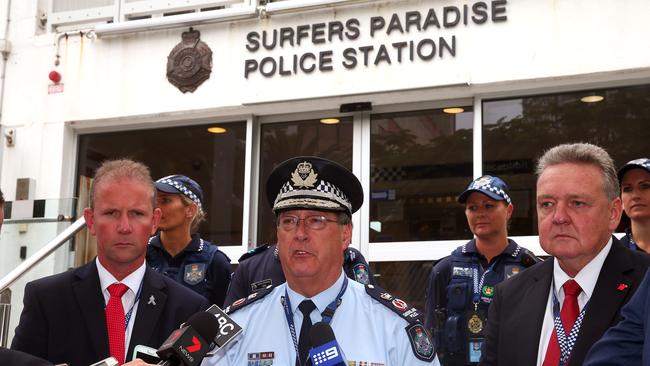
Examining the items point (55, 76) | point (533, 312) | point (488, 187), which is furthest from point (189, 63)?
point (533, 312)

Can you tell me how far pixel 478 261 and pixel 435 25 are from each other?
11.7 ft

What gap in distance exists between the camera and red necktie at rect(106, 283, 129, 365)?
154 inches

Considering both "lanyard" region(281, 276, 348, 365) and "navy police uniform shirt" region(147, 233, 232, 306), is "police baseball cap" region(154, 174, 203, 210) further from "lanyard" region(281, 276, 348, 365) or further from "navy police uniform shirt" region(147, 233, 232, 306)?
"lanyard" region(281, 276, 348, 365)

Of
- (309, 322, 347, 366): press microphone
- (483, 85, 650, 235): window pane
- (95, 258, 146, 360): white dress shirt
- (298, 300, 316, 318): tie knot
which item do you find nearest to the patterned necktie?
(298, 300, 316, 318): tie knot

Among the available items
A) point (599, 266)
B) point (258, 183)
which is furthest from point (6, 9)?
point (599, 266)

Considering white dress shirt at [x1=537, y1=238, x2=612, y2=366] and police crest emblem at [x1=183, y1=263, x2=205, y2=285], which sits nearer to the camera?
white dress shirt at [x1=537, y1=238, x2=612, y2=366]

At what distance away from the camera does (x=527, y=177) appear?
8.88 m

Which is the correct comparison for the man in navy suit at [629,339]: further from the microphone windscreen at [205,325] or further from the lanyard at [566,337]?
the microphone windscreen at [205,325]

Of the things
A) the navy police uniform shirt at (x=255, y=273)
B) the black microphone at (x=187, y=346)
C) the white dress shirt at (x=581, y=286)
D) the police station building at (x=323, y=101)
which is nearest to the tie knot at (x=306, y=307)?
the black microphone at (x=187, y=346)

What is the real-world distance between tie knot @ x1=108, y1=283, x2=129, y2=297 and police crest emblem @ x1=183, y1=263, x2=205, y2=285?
1.86 meters

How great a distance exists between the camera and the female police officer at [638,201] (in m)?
5.39

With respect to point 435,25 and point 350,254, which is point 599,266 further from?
point 435,25

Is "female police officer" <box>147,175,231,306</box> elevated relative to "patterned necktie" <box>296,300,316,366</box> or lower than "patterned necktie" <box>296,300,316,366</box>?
elevated

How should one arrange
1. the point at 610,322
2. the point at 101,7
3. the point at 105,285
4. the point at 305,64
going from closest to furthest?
the point at 610,322 → the point at 105,285 → the point at 305,64 → the point at 101,7
